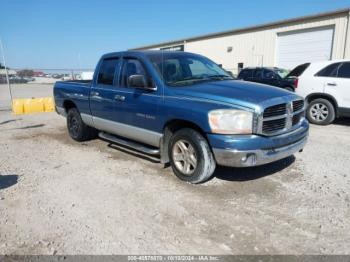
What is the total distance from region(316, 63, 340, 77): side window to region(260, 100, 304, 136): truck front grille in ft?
15.2

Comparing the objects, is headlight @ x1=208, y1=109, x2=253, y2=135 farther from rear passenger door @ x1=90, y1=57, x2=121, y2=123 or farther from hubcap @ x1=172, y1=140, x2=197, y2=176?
rear passenger door @ x1=90, y1=57, x2=121, y2=123

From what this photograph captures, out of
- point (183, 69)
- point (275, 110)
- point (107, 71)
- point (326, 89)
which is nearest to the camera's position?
point (275, 110)

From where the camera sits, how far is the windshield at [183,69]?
15.8ft

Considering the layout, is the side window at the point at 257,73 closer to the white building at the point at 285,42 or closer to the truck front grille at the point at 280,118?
the white building at the point at 285,42

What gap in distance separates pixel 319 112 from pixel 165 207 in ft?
22.0

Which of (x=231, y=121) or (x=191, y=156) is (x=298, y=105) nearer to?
(x=231, y=121)

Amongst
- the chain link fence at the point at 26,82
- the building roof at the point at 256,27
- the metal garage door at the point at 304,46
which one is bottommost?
the chain link fence at the point at 26,82

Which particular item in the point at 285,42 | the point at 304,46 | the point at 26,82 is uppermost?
the point at 285,42

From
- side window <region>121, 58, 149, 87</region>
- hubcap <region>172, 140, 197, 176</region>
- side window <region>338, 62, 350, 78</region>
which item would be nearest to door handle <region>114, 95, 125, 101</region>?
side window <region>121, 58, 149, 87</region>

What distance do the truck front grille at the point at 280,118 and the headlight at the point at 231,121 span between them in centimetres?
21

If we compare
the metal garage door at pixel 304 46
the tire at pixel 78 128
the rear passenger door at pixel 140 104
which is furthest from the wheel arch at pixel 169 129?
the metal garage door at pixel 304 46

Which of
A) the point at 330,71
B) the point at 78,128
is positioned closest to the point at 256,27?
the point at 330,71

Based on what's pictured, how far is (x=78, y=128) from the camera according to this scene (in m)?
7.05

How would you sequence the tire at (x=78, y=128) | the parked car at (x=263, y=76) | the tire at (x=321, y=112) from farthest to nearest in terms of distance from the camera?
the parked car at (x=263, y=76)
the tire at (x=321, y=112)
the tire at (x=78, y=128)
